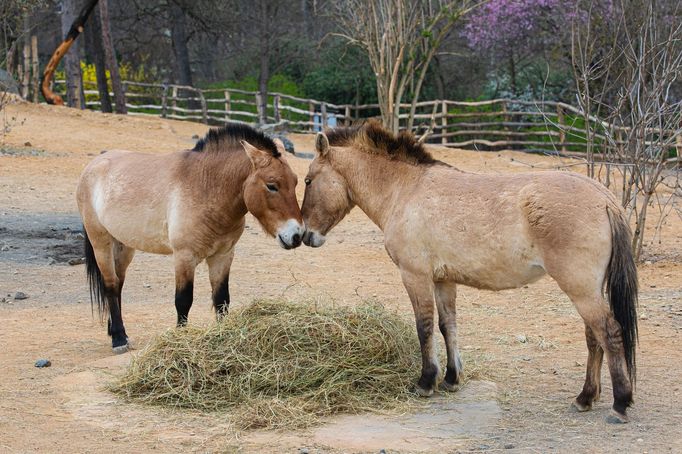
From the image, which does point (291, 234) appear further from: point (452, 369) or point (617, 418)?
point (617, 418)

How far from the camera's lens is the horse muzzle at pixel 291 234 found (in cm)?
608

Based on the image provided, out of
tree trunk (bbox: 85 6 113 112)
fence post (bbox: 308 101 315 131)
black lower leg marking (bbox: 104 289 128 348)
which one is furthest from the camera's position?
fence post (bbox: 308 101 315 131)

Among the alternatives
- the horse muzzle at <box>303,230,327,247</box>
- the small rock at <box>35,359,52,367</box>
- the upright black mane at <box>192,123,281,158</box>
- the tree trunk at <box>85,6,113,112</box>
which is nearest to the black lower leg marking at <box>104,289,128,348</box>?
the small rock at <box>35,359,52,367</box>

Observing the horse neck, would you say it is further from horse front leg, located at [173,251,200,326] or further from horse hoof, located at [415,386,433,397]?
horse front leg, located at [173,251,200,326]

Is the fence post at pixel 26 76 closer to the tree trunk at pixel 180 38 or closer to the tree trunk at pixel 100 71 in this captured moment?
the tree trunk at pixel 100 71

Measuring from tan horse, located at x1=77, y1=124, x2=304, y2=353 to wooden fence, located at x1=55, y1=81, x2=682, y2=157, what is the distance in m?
14.7

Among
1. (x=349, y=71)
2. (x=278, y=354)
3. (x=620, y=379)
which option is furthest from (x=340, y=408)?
(x=349, y=71)

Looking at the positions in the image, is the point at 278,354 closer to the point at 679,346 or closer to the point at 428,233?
the point at 428,233

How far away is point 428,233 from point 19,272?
584 centimetres

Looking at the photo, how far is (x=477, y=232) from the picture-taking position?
211 inches

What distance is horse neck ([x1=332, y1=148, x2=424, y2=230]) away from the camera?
5883 mm

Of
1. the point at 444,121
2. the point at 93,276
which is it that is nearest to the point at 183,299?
the point at 93,276

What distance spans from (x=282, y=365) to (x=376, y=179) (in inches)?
55.4

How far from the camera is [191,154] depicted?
6891mm
